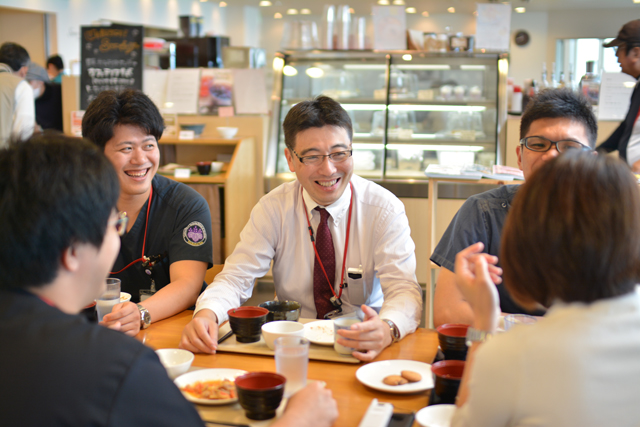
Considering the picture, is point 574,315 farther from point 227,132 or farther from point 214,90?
point 214,90

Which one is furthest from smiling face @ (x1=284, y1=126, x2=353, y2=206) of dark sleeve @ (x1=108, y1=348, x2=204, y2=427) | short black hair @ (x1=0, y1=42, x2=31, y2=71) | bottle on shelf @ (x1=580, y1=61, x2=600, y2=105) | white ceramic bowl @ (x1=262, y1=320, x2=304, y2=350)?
short black hair @ (x1=0, y1=42, x2=31, y2=71)

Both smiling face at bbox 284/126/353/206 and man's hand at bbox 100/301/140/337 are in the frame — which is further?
smiling face at bbox 284/126/353/206

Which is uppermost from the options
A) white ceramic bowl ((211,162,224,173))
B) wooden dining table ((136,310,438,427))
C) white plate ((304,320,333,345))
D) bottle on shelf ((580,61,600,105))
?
bottle on shelf ((580,61,600,105))

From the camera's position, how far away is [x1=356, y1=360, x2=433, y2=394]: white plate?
1215mm

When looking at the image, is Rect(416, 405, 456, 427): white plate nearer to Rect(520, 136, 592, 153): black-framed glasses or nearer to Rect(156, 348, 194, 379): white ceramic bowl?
Rect(156, 348, 194, 379): white ceramic bowl

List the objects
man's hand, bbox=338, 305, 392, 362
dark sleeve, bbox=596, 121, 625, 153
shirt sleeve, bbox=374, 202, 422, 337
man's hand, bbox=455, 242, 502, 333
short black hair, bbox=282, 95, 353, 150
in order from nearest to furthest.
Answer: man's hand, bbox=455, 242, 502, 333 < man's hand, bbox=338, 305, 392, 362 < shirt sleeve, bbox=374, 202, 422, 337 < short black hair, bbox=282, 95, 353, 150 < dark sleeve, bbox=596, 121, 625, 153

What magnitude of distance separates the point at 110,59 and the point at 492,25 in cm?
359

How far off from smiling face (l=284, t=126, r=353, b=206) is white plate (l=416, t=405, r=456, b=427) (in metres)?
1.09

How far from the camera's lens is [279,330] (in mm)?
1480

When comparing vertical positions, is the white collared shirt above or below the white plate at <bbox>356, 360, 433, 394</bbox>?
above

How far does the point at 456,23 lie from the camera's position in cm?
1091

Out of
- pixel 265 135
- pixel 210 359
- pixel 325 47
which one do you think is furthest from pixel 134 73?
pixel 210 359

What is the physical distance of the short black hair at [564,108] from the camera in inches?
71.9

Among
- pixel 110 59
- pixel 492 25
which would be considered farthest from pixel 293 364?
pixel 110 59
